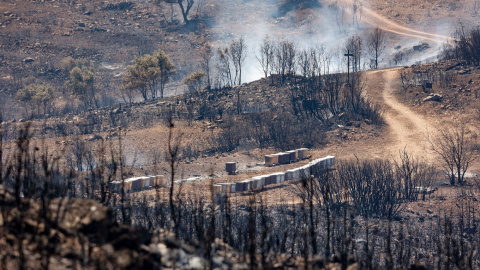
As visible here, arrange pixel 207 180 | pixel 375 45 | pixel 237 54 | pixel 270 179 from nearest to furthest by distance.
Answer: pixel 270 179, pixel 207 180, pixel 237 54, pixel 375 45

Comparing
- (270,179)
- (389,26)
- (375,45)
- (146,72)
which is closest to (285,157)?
(270,179)

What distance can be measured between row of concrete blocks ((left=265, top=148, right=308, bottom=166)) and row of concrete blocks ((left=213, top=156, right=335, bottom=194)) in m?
3.73

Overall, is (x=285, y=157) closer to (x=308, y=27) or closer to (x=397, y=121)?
(x=397, y=121)

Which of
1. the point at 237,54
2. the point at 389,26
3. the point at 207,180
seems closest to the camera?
the point at 207,180

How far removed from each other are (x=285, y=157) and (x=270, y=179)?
6.82m

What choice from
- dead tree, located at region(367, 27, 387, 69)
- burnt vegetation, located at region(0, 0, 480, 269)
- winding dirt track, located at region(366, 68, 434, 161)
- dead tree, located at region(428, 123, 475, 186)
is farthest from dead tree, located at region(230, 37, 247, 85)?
dead tree, located at region(428, 123, 475, 186)

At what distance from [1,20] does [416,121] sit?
68389 mm

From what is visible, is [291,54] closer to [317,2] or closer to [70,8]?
[317,2]

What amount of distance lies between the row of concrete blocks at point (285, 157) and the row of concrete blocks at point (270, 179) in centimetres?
373

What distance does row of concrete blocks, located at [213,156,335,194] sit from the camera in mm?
36031

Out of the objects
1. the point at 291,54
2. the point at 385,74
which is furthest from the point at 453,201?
the point at 291,54

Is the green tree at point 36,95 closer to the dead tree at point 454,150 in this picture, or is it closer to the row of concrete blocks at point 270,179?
the row of concrete blocks at point 270,179

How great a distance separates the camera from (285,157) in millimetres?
44469

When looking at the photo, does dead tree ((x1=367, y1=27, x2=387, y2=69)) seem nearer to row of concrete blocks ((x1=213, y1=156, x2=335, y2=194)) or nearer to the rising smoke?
the rising smoke
